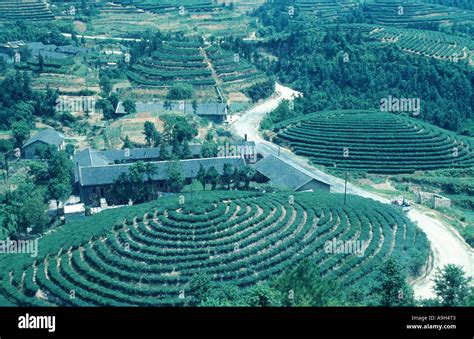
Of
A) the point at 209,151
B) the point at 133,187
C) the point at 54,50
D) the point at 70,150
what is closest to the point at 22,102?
the point at 70,150

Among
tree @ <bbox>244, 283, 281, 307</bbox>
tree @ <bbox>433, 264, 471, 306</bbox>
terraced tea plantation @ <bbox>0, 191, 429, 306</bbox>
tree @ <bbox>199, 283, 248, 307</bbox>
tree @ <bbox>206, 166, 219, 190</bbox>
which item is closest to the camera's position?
tree @ <bbox>244, 283, 281, 307</bbox>

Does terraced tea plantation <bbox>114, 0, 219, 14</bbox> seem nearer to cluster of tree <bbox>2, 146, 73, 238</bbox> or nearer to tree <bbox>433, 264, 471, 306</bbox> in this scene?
cluster of tree <bbox>2, 146, 73, 238</bbox>

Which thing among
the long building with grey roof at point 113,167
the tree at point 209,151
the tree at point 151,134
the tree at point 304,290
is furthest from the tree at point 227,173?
the tree at point 304,290

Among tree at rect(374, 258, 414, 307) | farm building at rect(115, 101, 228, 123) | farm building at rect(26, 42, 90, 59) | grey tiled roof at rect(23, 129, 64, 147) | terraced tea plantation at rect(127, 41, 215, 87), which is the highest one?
farm building at rect(26, 42, 90, 59)

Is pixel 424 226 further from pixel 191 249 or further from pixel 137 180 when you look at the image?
pixel 137 180

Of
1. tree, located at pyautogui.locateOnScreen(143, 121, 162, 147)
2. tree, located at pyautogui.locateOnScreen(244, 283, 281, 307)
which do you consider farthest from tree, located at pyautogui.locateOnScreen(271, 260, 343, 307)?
tree, located at pyautogui.locateOnScreen(143, 121, 162, 147)

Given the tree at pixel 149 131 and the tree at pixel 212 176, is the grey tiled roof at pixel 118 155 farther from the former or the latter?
the tree at pixel 212 176
